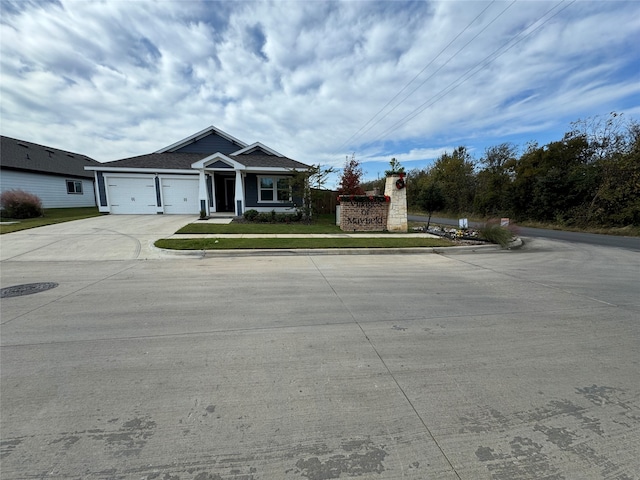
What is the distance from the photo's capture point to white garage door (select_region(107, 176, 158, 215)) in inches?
720

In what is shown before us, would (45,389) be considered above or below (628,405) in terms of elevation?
above

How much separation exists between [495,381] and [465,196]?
96.7 feet

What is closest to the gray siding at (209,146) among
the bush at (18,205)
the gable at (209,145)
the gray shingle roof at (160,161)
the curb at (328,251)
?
the gable at (209,145)

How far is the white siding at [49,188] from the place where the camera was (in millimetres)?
20031

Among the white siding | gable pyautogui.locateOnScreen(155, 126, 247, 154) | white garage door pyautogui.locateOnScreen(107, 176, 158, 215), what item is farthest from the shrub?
the white siding

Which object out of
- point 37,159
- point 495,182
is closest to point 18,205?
point 37,159

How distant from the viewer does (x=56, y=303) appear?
463 centimetres

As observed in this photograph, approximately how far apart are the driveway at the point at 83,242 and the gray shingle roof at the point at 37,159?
1308cm

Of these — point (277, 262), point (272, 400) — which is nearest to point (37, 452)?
point (272, 400)

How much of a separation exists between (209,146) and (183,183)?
12.9 feet

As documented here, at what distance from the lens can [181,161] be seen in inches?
770

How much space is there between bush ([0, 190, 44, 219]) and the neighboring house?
5.43 metres

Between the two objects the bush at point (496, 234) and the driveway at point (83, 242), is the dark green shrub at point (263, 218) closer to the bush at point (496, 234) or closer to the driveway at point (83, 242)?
the driveway at point (83, 242)

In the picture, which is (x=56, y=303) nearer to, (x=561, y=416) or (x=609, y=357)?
(x=561, y=416)
